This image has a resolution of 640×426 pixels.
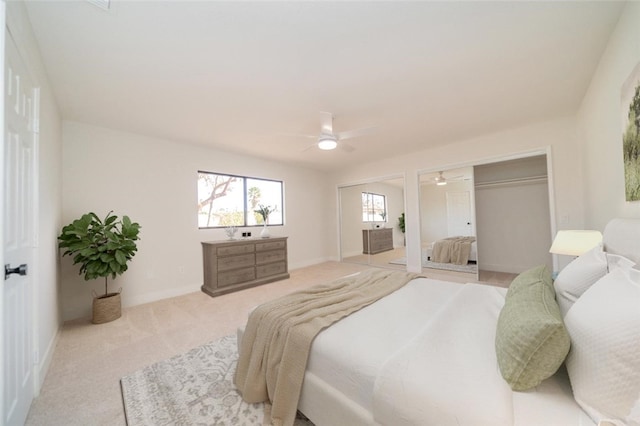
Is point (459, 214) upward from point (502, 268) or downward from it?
upward

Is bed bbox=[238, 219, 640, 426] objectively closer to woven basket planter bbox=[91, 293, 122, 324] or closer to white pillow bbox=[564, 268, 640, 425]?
white pillow bbox=[564, 268, 640, 425]

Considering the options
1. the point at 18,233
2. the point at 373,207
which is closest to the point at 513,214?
the point at 373,207

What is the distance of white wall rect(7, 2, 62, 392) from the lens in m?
1.59

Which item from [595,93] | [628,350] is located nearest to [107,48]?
[628,350]

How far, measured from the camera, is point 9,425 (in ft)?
3.91

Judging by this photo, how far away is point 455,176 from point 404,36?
353cm

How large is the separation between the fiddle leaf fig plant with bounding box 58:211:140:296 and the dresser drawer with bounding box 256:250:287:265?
1941mm

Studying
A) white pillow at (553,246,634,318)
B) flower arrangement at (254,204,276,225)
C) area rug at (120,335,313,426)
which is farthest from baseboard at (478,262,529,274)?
area rug at (120,335,313,426)

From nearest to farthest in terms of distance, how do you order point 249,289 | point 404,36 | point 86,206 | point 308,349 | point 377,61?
1. point 308,349
2. point 404,36
3. point 377,61
4. point 86,206
5. point 249,289

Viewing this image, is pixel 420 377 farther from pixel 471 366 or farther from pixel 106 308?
pixel 106 308

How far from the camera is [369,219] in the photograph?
634cm

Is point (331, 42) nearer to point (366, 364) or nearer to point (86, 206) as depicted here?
point (366, 364)

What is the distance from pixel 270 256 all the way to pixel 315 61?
347 cm

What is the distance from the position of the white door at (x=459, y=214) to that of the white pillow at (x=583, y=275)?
11.1 feet
